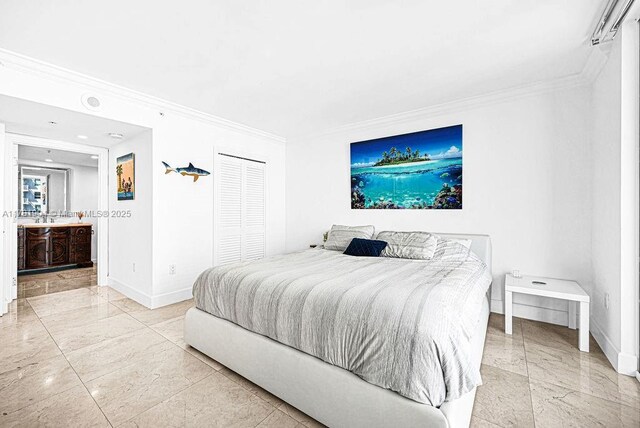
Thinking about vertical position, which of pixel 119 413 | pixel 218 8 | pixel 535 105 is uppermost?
pixel 218 8

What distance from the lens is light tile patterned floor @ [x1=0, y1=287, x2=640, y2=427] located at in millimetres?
1646

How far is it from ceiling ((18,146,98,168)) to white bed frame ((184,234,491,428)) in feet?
17.0

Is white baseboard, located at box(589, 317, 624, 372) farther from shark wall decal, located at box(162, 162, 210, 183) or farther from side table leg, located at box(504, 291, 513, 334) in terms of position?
shark wall decal, located at box(162, 162, 210, 183)

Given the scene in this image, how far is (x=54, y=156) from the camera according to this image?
5.50 metres

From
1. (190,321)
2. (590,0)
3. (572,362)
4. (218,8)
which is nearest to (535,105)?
(590,0)

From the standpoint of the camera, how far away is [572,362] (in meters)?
2.20

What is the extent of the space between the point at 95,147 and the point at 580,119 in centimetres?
618

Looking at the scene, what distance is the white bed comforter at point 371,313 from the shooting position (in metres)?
1.29

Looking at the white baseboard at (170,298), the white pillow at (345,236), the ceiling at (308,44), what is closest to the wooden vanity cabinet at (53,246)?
the white baseboard at (170,298)

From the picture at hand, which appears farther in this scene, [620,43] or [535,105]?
[535,105]

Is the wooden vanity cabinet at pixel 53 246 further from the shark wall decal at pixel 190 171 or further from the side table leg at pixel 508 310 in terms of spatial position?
the side table leg at pixel 508 310

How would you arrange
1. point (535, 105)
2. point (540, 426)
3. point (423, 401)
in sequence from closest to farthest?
point (423, 401)
point (540, 426)
point (535, 105)

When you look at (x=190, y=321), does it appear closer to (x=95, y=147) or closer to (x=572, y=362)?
(x=572, y=362)

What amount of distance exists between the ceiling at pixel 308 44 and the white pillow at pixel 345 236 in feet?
5.45
